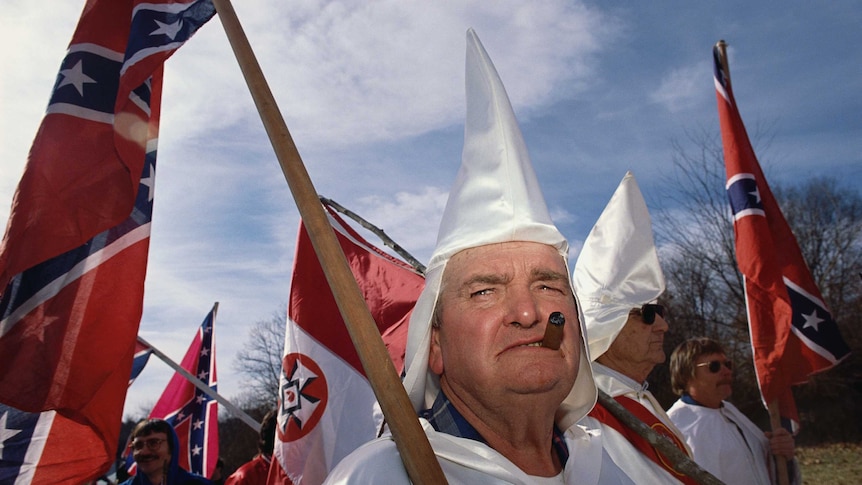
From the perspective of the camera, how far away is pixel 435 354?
2.18 metres

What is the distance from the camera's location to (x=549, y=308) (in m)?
2.01

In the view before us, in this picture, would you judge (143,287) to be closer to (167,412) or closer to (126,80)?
(126,80)

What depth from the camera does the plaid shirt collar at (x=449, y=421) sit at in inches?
79.8

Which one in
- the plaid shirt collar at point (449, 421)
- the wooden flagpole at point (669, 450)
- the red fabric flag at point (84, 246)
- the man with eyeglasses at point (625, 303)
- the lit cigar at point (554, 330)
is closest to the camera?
the lit cigar at point (554, 330)

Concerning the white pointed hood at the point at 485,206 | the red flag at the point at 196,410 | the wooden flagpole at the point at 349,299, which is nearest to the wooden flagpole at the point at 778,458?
the white pointed hood at the point at 485,206

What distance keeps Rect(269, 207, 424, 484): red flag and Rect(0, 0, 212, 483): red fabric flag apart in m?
1.92

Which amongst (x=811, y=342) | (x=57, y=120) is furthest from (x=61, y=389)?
(x=811, y=342)

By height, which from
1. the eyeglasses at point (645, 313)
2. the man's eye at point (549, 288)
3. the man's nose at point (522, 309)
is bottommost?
the man's nose at point (522, 309)

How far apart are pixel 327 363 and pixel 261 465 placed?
5.68 ft

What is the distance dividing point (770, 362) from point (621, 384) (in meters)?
1.74

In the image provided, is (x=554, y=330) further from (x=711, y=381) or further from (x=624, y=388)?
(x=711, y=381)

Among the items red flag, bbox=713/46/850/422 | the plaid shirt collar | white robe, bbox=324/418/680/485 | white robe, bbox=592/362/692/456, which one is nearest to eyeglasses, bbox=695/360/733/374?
red flag, bbox=713/46/850/422

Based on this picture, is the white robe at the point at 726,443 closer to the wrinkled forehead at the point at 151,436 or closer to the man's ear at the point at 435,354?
the man's ear at the point at 435,354

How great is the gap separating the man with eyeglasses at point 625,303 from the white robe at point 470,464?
1.37 metres
